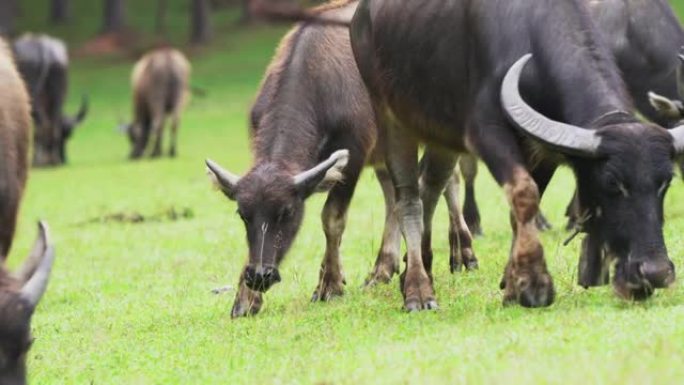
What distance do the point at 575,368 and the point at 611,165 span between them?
6.07 ft

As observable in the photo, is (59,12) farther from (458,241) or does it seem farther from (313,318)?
(313,318)

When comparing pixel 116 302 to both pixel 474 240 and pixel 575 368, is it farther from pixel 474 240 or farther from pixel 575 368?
pixel 575 368

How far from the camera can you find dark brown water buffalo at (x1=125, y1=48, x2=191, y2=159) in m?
30.0

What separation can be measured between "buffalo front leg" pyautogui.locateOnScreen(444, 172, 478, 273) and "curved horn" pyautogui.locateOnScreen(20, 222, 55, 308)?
4831 millimetres

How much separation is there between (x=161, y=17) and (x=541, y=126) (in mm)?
47820

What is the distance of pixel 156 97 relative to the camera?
3017 centimetres

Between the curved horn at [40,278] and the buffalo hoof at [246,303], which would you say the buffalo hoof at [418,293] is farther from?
the curved horn at [40,278]

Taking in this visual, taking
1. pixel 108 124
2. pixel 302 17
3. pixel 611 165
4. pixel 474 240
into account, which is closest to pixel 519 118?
pixel 611 165

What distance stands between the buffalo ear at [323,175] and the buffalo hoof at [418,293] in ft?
3.03

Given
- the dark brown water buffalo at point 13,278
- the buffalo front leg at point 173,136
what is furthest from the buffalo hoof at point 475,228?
the buffalo front leg at point 173,136

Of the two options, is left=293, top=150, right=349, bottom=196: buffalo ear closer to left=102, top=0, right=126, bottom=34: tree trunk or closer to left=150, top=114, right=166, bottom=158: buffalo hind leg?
left=150, top=114, right=166, bottom=158: buffalo hind leg

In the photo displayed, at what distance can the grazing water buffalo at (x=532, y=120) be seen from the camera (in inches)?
313

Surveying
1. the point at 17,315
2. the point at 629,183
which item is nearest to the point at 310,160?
the point at 629,183

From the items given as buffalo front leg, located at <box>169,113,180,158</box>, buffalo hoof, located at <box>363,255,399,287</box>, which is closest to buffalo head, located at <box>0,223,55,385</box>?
buffalo hoof, located at <box>363,255,399,287</box>
